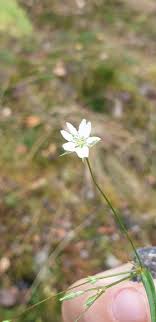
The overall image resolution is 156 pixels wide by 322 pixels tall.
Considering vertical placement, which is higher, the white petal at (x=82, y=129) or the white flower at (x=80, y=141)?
the white petal at (x=82, y=129)

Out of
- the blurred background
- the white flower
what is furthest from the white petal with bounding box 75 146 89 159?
the blurred background

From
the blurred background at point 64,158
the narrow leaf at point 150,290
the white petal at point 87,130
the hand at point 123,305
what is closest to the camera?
the narrow leaf at point 150,290

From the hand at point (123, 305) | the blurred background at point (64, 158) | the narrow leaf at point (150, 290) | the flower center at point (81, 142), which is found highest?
the blurred background at point (64, 158)

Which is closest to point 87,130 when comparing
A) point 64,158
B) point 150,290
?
point 150,290

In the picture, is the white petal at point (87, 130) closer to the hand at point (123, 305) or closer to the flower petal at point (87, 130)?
the flower petal at point (87, 130)

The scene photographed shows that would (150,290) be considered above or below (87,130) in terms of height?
below

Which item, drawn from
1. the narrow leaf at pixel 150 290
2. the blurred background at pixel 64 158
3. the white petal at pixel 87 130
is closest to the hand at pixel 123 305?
the narrow leaf at pixel 150 290

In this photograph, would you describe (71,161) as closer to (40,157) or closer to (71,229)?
(40,157)

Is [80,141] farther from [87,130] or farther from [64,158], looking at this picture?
[64,158]

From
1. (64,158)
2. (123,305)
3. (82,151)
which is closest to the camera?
(82,151)
